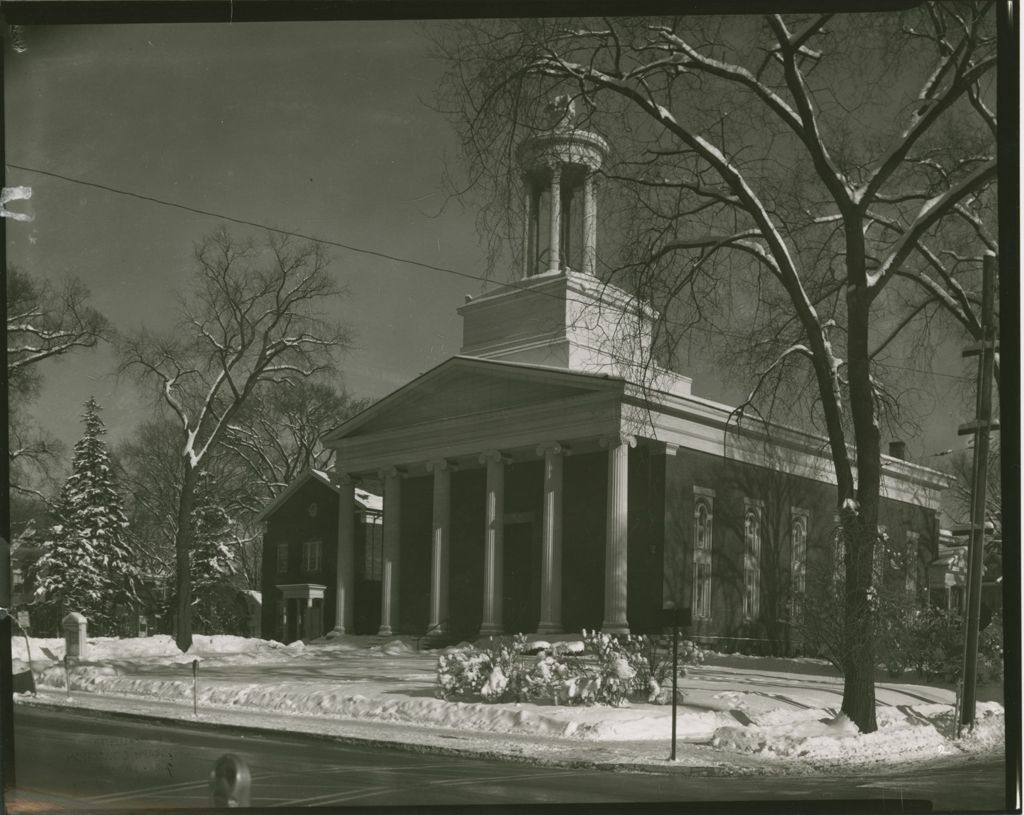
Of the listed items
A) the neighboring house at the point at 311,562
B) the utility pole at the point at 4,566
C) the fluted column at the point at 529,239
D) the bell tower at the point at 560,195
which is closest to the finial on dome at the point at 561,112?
the bell tower at the point at 560,195

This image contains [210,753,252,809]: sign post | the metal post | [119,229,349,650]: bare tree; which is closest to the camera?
[210,753,252,809]: sign post

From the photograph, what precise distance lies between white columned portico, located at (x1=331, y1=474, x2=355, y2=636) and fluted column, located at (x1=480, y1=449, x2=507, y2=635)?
37.5 inches

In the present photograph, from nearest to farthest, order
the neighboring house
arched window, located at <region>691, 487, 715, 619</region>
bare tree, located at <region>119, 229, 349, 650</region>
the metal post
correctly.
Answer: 1. the metal post
2. bare tree, located at <region>119, 229, 349, 650</region>
3. arched window, located at <region>691, 487, 715, 619</region>
4. the neighboring house

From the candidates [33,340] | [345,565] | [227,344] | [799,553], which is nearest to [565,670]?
[345,565]

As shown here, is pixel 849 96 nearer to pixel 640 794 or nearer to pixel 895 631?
pixel 895 631

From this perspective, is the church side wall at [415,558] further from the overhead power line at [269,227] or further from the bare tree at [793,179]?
the bare tree at [793,179]

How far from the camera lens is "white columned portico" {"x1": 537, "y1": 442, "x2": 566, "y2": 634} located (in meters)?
9.04

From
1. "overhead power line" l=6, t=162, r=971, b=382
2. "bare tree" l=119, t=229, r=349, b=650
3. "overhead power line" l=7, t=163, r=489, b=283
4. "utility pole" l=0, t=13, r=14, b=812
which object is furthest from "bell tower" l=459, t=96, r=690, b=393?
"utility pole" l=0, t=13, r=14, b=812

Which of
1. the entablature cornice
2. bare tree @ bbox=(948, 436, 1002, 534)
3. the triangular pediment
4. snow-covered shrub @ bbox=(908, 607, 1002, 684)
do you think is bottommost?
snow-covered shrub @ bbox=(908, 607, 1002, 684)

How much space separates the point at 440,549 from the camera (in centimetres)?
Answer: 930

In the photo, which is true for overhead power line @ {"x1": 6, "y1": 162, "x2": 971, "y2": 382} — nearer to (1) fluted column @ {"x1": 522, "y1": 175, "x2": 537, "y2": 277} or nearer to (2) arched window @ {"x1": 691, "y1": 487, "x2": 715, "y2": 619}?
(1) fluted column @ {"x1": 522, "y1": 175, "x2": 537, "y2": 277}

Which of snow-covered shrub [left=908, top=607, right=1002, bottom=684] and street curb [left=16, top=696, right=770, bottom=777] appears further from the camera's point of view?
snow-covered shrub [left=908, top=607, right=1002, bottom=684]

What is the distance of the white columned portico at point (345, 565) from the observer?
9.27 metres

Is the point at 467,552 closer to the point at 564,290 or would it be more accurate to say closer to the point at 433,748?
the point at 433,748
